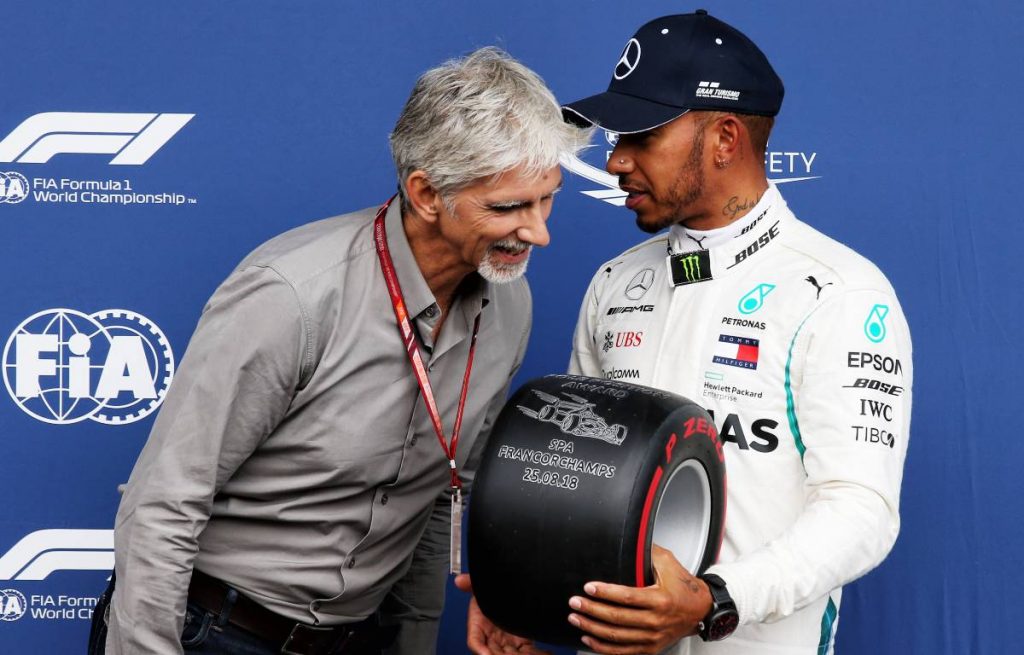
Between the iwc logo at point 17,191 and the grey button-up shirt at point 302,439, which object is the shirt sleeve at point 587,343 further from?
the iwc logo at point 17,191

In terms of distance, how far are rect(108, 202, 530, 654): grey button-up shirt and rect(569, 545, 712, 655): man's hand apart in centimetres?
40

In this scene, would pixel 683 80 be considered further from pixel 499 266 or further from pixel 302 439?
pixel 302 439

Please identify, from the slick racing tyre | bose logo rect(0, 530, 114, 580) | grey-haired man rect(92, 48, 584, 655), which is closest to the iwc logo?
bose logo rect(0, 530, 114, 580)

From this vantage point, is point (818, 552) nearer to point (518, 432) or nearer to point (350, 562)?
point (518, 432)

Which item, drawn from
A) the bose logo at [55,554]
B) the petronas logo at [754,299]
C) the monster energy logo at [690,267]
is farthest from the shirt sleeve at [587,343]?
the bose logo at [55,554]

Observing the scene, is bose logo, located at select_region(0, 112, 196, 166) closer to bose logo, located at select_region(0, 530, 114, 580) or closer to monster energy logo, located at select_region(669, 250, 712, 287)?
bose logo, located at select_region(0, 530, 114, 580)

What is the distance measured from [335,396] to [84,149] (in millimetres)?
949

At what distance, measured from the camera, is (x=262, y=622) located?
1554 millimetres

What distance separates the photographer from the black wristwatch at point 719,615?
1327 mm

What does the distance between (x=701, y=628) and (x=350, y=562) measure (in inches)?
19.8

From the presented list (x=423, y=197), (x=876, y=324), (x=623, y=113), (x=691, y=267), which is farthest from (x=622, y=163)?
(x=876, y=324)

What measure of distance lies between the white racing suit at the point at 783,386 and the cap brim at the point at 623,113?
166 millimetres

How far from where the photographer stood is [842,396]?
1422 mm

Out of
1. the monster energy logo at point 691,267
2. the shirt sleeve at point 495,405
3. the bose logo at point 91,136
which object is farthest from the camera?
the bose logo at point 91,136
